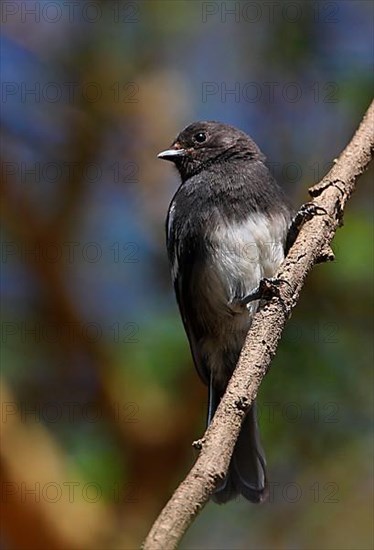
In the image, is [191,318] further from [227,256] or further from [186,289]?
[227,256]

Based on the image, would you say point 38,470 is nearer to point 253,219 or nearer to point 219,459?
point 253,219

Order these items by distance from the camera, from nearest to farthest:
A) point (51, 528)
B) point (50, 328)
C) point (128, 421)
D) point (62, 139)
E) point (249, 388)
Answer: point (249, 388) < point (51, 528) < point (128, 421) < point (50, 328) < point (62, 139)

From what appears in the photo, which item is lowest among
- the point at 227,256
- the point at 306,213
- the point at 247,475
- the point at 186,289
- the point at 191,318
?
the point at 247,475

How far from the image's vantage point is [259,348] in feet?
7.77

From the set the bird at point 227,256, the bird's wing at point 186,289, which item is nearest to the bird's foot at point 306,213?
the bird at point 227,256

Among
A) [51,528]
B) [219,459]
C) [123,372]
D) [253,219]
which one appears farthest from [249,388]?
[123,372]

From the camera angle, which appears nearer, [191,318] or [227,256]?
[227,256]

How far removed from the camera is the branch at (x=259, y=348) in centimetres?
167

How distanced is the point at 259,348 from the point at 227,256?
5.06 ft

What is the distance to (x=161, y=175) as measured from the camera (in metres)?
5.21

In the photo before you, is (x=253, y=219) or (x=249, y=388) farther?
(x=253, y=219)

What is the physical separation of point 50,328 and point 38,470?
2.50ft

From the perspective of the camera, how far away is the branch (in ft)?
5.48

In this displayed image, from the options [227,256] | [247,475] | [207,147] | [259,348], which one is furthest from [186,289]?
[259,348]
